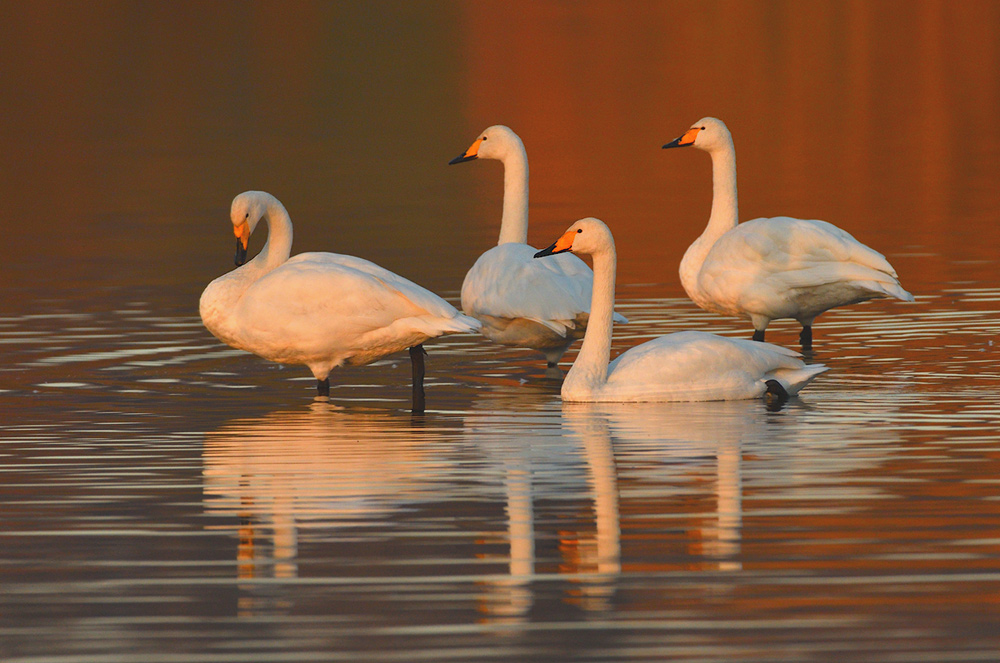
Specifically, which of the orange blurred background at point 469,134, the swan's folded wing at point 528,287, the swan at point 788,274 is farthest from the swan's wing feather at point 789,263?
the orange blurred background at point 469,134

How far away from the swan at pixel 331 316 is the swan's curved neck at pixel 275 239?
770mm

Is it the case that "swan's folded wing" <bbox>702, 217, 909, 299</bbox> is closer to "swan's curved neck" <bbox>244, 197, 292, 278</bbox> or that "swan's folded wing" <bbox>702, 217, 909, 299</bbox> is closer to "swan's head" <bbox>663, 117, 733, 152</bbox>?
"swan's head" <bbox>663, 117, 733, 152</bbox>

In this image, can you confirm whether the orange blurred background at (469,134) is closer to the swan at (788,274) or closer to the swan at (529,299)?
the swan at (788,274)

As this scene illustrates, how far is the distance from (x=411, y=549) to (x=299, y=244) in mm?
13924

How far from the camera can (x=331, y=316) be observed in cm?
1095

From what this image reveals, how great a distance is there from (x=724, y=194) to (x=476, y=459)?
6.92m

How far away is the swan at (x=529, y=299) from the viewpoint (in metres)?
12.2

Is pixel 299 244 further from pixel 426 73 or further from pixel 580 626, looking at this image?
pixel 426 73

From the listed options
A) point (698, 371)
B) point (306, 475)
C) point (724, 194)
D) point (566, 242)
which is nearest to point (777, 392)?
point (698, 371)

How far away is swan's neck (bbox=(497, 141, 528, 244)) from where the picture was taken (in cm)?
1475

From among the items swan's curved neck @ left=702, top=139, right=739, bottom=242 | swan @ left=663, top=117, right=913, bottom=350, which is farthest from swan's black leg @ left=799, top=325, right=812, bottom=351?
swan's curved neck @ left=702, top=139, right=739, bottom=242

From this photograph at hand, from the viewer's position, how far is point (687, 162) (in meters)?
32.2

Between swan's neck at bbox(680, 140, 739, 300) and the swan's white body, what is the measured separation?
3780mm

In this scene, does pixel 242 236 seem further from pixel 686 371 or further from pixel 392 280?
pixel 686 371
